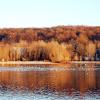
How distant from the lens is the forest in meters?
75.1

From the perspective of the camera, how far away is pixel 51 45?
75.5 m

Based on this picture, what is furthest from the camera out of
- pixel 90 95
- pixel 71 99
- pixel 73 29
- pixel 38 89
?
pixel 73 29

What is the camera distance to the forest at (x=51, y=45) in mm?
75125

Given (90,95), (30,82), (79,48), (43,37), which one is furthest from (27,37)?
(90,95)

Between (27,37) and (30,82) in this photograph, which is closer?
(30,82)

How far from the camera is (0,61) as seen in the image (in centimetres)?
7706

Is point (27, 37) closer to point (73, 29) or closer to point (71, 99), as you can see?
point (73, 29)

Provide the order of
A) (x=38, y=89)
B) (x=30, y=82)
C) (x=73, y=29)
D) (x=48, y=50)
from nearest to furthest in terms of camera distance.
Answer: (x=38, y=89), (x=30, y=82), (x=48, y=50), (x=73, y=29)

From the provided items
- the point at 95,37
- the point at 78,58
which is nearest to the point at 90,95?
the point at 78,58

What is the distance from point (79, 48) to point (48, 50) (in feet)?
63.4

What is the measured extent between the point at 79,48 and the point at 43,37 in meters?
32.1

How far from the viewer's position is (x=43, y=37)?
403 feet

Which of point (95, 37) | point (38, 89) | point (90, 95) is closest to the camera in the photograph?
point (90, 95)

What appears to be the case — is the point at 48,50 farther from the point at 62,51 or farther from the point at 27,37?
the point at 27,37
